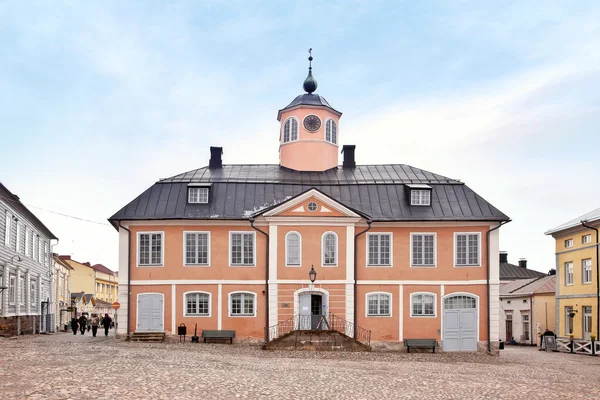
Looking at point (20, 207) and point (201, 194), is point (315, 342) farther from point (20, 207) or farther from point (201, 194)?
point (20, 207)

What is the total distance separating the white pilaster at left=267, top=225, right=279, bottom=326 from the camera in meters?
30.7

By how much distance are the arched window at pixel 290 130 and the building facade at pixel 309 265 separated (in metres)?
5.51

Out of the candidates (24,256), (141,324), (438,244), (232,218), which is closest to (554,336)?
(438,244)

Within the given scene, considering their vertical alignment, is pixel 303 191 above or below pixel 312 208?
above

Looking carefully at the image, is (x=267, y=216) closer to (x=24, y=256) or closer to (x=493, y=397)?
(x=24, y=256)

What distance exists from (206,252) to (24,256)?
1153 cm

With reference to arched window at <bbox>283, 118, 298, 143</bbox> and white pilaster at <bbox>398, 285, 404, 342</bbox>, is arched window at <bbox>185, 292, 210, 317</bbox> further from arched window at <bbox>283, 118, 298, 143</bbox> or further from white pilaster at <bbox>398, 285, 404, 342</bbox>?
arched window at <bbox>283, 118, 298, 143</bbox>

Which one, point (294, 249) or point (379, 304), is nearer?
point (294, 249)

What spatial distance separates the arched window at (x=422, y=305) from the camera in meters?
31.2

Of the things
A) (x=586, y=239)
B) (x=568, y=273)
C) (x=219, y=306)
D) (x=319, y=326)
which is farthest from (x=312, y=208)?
(x=568, y=273)

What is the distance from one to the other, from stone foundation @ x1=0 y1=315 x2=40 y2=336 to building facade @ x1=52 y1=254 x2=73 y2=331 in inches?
613

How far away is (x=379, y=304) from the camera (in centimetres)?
3119

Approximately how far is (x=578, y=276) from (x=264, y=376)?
2566 centimetres

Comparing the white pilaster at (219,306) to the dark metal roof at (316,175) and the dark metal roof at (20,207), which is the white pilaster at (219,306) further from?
the dark metal roof at (20,207)
